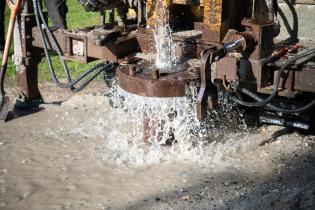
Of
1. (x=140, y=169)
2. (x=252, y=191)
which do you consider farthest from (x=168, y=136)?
(x=252, y=191)

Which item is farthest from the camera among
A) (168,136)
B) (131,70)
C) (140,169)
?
(168,136)

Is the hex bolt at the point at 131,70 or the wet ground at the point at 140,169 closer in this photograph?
the wet ground at the point at 140,169

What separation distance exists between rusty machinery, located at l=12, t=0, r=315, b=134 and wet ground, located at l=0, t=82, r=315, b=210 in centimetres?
36

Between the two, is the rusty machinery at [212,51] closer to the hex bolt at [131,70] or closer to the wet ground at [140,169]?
the hex bolt at [131,70]

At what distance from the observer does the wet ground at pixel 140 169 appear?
12.5ft

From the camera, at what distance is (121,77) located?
4.32m

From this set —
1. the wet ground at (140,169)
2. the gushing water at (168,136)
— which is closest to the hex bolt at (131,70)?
Answer: the gushing water at (168,136)

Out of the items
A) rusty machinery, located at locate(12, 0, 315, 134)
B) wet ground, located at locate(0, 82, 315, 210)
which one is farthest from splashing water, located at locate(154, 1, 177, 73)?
wet ground, located at locate(0, 82, 315, 210)

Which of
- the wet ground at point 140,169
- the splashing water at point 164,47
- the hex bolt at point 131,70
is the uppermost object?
the splashing water at point 164,47

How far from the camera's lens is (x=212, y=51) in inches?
150

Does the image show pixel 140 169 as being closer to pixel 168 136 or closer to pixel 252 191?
pixel 168 136

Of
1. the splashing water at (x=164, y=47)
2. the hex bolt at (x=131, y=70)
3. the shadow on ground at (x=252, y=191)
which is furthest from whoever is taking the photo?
the splashing water at (x=164, y=47)

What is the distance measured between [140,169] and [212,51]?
1163 millimetres

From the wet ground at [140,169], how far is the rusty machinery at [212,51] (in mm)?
356
